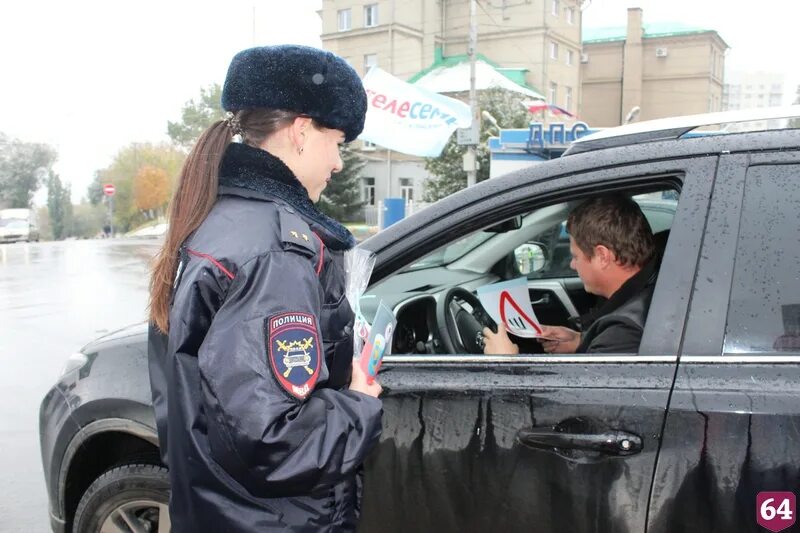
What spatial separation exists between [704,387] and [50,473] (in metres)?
2.16

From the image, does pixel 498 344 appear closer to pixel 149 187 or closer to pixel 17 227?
pixel 17 227

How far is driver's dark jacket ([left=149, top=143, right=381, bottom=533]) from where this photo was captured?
4.17 feet

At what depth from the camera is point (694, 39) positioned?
164 ft

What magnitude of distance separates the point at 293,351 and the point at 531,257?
3.38 m

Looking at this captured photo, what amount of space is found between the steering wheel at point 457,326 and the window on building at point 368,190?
40.1 m

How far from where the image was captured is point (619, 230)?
231 cm

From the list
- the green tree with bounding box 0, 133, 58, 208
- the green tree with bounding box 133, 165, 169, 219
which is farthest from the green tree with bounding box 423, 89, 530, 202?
the green tree with bounding box 0, 133, 58, 208

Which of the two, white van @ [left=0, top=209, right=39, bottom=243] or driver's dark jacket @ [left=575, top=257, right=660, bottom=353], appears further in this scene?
white van @ [left=0, top=209, right=39, bottom=243]

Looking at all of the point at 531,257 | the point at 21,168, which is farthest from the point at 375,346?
the point at 21,168

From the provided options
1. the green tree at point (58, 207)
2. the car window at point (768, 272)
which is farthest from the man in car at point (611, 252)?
the green tree at point (58, 207)

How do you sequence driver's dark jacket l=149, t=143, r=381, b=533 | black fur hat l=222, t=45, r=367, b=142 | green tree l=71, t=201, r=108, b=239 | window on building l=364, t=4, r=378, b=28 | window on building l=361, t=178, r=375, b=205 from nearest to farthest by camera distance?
driver's dark jacket l=149, t=143, r=381, b=533, black fur hat l=222, t=45, r=367, b=142, window on building l=364, t=4, r=378, b=28, window on building l=361, t=178, r=375, b=205, green tree l=71, t=201, r=108, b=239

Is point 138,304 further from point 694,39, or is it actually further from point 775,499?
point 694,39

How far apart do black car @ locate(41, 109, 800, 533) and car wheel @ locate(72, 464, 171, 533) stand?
0.76 meters

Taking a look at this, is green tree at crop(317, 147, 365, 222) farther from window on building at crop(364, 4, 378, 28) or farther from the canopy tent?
window on building at crop(364, 4, 378, 28)
